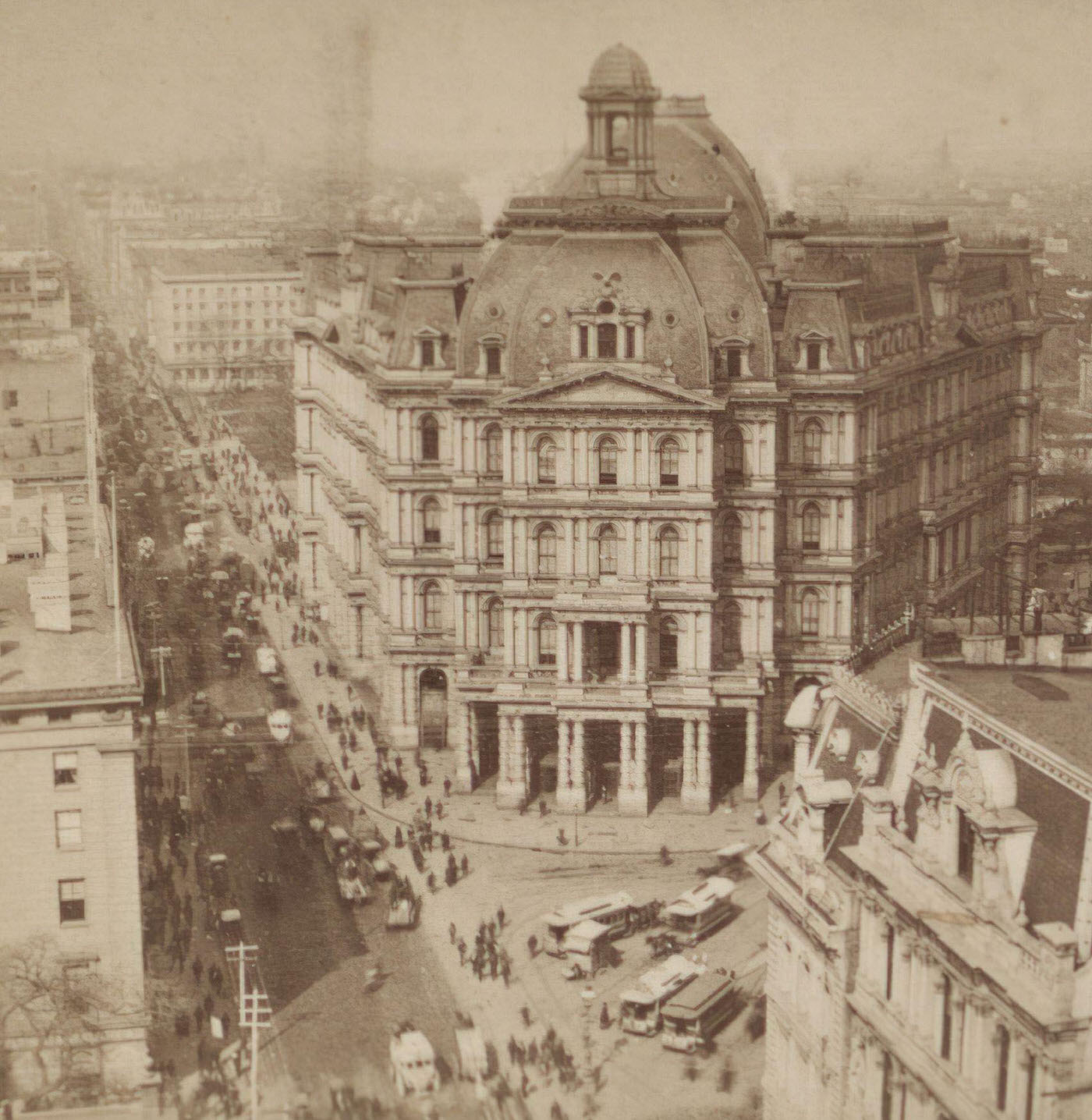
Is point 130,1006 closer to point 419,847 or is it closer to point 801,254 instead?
point 419,847

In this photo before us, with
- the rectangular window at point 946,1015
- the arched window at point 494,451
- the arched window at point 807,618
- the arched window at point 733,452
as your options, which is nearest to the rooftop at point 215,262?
the arched window at point 494,451

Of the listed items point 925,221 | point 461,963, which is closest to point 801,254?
point 925,221

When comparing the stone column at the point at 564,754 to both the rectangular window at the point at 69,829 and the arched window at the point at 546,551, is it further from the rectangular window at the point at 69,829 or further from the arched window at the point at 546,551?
the rectangular window at the point at 69,829

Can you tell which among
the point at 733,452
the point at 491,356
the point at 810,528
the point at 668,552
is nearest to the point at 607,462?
the point at 668,552

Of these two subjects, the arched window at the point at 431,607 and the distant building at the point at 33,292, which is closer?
the distant building at the point at 33,292

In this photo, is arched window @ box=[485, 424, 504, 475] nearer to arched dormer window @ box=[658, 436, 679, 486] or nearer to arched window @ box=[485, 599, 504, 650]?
arched window @ box=[485, 599, 504, 650]
